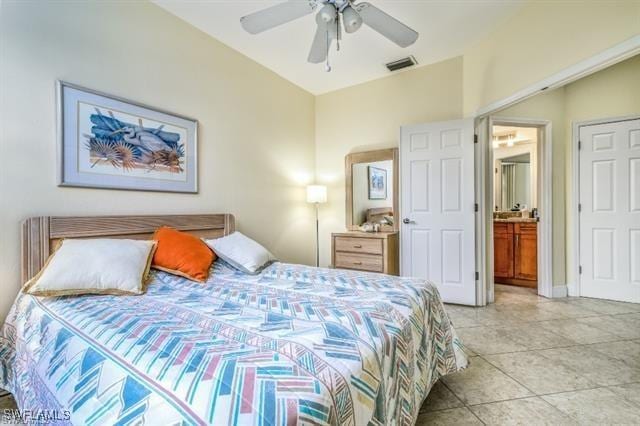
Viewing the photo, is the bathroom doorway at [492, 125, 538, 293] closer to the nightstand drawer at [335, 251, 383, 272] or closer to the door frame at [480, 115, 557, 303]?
the door frame at [480, 115, 557, 303]

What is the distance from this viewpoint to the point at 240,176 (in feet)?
9.97

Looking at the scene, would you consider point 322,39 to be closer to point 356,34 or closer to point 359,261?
point 356,34

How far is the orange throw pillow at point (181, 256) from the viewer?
1.88m

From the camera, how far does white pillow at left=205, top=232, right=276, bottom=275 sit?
211 centimetres

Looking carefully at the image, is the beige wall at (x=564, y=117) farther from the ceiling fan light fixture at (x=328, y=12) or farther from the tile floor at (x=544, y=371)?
the ceiling fan light fixture at (x=328, y=12)

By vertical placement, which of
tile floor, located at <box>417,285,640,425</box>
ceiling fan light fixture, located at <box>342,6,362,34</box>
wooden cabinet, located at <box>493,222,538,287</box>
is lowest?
tile floor, located at <box>417,285,640,425</box>

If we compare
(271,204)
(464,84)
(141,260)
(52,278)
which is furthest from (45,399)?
(464,84)

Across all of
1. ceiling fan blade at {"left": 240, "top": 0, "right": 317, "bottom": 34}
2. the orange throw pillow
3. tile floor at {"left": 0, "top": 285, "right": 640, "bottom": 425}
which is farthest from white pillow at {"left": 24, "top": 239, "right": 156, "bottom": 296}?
ceiling fan blade at {"left": 240, "top": 0, "right": 317, "bottom": 34}

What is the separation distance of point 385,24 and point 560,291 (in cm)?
374

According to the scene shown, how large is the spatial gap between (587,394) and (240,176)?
313 centimetres

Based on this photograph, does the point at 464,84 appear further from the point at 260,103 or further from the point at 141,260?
the point at 141,260

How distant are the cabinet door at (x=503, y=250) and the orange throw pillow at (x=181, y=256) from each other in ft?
13.2

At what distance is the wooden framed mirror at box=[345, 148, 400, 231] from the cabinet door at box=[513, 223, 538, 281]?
75.4 inches

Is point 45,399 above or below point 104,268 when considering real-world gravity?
below
